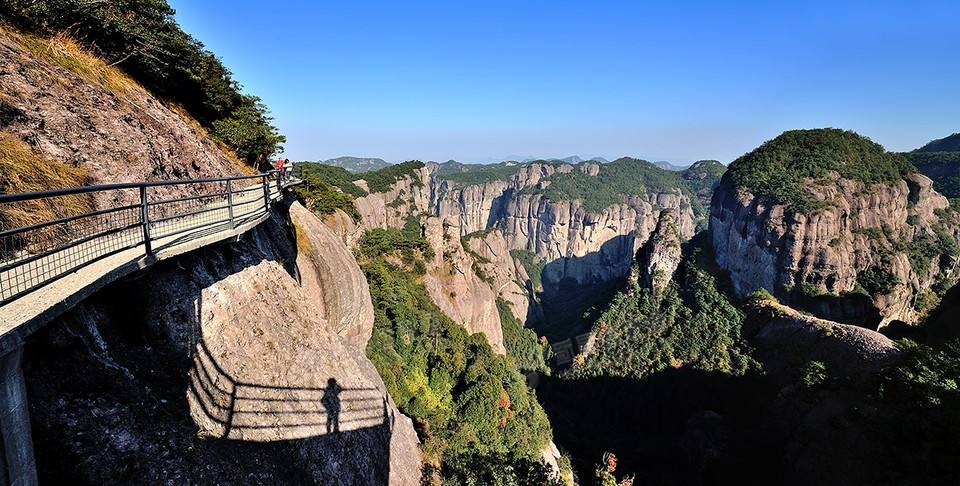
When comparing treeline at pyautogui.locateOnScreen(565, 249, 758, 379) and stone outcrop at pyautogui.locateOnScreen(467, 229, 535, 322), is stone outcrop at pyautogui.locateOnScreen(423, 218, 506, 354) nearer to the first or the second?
stone outcrop at pyautogui.locateOnScreen(467, 229, 535, 322)

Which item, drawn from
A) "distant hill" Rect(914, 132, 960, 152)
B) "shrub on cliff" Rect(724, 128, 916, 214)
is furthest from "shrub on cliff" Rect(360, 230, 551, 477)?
"distant hill" Rect(914, 132, 960, 152)

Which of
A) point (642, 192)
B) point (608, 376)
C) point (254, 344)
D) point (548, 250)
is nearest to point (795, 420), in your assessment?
point (608, 376)

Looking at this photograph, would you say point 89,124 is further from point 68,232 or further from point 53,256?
point 53,256

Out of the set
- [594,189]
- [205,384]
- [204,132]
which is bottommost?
[205,384]

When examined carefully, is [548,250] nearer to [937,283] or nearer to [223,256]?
[937,283]

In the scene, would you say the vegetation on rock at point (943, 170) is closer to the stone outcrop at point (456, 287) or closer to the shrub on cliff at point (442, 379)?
the stone outcrop at point (456, 287)

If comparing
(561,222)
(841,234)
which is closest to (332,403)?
(841,234)
